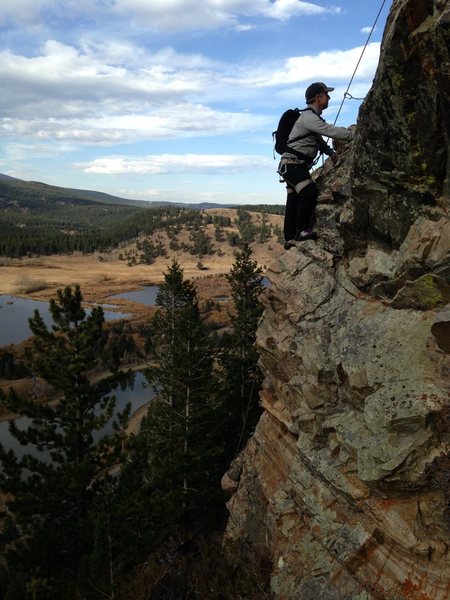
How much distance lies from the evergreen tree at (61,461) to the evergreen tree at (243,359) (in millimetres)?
9641

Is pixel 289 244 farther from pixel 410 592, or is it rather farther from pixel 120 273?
pixel 120 273

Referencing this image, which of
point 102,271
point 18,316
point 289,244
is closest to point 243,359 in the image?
point 289,244

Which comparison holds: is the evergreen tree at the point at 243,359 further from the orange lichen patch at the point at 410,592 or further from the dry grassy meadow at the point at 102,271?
the dry grassy meadow at the point at 102,271

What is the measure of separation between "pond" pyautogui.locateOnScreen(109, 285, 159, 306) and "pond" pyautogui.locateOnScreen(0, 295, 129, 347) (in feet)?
43.0

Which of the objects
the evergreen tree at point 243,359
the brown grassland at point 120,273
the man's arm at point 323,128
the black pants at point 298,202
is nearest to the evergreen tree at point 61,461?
the black pants at point 298,202

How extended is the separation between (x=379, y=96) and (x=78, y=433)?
41.8ft

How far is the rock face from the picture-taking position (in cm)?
Answer: 667

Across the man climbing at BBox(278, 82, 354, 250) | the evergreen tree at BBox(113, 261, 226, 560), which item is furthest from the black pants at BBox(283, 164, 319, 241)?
the evergreen tree at BBox(113, 261, 226, 560)

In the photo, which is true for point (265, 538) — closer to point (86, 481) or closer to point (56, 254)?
point (86, 481)

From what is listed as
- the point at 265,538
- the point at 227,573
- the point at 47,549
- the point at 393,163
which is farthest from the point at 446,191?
the point at 47,549

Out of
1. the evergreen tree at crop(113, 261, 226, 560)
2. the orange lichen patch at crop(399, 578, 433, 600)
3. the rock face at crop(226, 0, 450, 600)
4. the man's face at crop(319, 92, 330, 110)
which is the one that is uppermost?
the man's face at crop(319, 92, 330, 110)

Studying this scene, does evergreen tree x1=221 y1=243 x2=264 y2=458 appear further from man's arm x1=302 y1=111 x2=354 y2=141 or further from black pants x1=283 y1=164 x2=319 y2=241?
man's arm x1=302 y1=111 x2=354 y2=141

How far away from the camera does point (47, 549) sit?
44.9 ft

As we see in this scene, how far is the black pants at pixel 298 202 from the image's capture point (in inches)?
384
